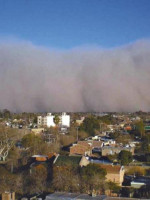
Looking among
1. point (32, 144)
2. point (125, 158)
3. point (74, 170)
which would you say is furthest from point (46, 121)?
point (74, 170)

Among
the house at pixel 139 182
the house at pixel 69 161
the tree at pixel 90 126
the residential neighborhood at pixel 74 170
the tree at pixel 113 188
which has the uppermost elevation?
the tree at pixel 90 126

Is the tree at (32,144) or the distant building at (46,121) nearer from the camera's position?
the tree at (32,144)

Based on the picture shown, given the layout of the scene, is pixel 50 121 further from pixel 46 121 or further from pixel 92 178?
pixel 92 178

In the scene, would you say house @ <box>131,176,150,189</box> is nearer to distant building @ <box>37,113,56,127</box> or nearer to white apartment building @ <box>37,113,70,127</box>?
white apartment building @ <box>37,113,70,127</box>

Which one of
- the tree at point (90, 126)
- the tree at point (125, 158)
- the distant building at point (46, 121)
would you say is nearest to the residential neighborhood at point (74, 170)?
the tree at point (125, 158)

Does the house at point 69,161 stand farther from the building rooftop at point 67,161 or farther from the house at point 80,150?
the house at point 80,150

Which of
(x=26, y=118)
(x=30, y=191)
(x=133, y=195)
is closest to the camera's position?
(x=30, y=191)

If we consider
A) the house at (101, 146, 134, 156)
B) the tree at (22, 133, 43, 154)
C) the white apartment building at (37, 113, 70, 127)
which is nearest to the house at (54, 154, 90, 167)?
the tree at (22, 133, 43, 154)

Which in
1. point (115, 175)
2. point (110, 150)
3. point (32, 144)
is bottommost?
point (115, 175)

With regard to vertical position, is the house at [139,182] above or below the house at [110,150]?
below

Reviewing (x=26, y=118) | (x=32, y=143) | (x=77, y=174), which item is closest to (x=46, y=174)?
(x=77, y=174)

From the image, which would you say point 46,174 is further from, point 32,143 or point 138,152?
point 138,152
